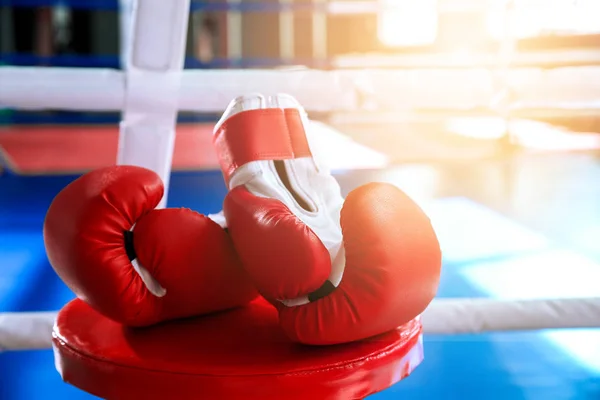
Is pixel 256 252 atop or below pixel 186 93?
below

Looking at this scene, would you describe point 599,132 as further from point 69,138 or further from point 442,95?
point 442,95

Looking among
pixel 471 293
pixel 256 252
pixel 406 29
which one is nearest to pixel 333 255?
pixel 256 252

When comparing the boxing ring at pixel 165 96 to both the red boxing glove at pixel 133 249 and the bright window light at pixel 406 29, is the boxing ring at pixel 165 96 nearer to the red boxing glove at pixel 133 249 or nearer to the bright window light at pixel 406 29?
the red boxing glove at pixel 133 249

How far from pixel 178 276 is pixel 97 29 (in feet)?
17.5

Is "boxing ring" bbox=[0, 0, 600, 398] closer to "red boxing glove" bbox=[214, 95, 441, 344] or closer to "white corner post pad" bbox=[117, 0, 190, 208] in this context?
"white corner post pad" bbox=[117, 0, 190, 208]

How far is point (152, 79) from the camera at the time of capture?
2.85ft

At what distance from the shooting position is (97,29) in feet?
17.8

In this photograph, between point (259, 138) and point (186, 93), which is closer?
point (259, 138)

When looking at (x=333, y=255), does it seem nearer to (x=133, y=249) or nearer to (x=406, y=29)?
(x=133, y=249)

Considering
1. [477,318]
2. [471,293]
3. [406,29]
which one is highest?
[406,29]

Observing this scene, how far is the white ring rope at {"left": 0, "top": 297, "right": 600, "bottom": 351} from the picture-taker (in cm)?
83

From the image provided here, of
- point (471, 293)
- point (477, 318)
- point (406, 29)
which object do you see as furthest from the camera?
point (406, 29)

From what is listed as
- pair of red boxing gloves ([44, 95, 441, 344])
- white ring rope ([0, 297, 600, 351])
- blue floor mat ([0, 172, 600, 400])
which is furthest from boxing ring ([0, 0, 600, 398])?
pair of red boxing gloves ([44, 95, 441, 344])

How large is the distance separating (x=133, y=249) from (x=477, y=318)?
1.63 ft
